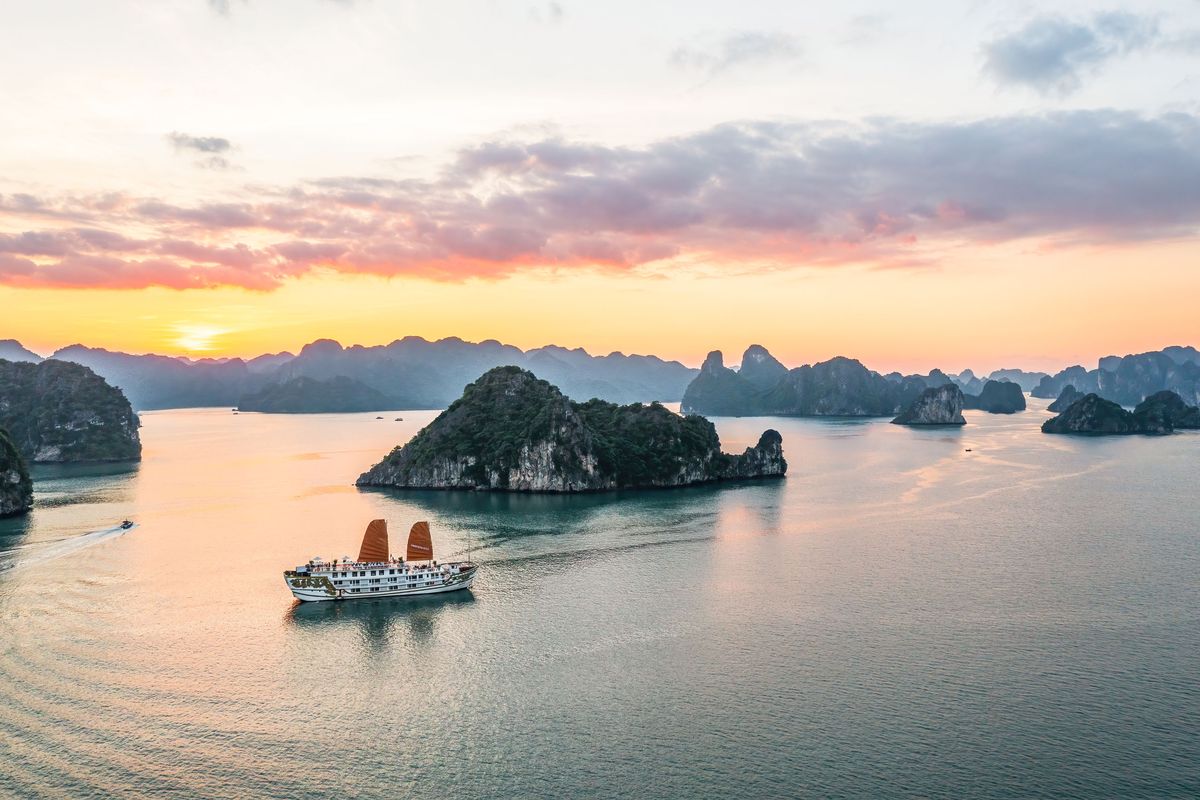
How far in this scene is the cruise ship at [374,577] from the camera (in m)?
99.9

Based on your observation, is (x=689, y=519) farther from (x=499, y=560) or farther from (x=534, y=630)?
(x=534, y=630)

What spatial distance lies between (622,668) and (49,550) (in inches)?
4094

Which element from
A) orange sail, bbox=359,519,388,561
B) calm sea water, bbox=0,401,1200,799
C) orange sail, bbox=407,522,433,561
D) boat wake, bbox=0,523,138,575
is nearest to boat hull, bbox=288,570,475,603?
calm sea water, bbox=0,401,1200,799

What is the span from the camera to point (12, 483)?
152 meters

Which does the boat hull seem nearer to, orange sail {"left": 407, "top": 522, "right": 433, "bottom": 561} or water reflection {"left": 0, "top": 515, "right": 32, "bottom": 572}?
orange sail {"left": 407, "top": 522, "right": 433, "bottom": 561}

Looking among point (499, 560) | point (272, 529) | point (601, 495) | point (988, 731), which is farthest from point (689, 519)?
point (988, 731)

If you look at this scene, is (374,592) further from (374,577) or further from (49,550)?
(49,550)

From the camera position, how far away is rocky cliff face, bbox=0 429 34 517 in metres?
151

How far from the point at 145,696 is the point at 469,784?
3447 centimetres

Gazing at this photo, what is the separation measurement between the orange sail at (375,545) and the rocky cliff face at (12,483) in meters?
98.0

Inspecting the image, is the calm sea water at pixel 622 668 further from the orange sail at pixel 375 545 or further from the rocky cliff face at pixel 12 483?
the rocky cliff face at pixel 12 483

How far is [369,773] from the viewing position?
5588 cm

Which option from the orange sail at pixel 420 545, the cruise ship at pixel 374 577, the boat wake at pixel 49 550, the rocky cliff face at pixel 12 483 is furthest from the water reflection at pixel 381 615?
the rocky cliff face at pixel 12 483

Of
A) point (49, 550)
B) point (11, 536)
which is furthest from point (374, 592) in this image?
point (11, 536)
